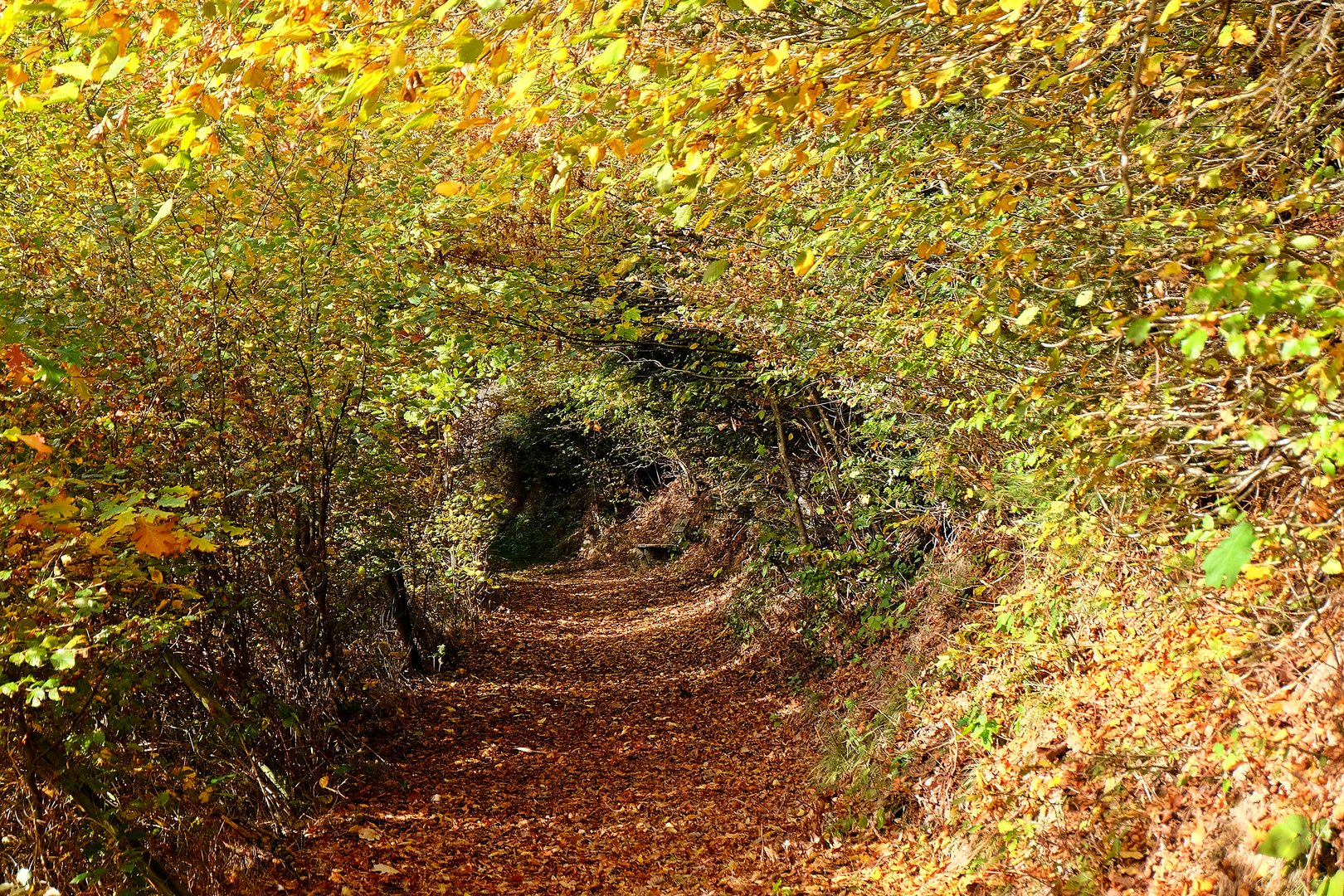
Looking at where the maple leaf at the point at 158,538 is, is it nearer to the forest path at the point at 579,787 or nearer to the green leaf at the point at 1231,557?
the green leaf at the point at 1231,557

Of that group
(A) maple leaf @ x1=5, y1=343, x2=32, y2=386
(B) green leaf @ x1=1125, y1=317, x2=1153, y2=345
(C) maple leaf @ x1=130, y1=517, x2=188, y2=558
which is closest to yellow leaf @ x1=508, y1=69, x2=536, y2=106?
(B) green leaf @ x1=1125, y1=317, x2=1153, y2=345

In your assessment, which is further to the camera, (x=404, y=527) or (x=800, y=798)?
(x=404, y=527)

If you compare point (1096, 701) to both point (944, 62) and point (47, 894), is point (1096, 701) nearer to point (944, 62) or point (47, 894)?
point (944, 62)

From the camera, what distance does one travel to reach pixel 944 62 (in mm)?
3162

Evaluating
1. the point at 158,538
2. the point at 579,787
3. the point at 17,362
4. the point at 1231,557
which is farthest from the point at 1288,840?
the point at 579,787

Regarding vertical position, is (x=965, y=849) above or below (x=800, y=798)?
above

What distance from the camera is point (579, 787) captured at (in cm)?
797

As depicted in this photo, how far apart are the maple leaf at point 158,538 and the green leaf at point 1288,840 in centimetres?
A: 336

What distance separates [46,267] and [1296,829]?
6.33 meters

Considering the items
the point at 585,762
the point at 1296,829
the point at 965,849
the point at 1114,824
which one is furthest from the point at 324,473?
the point at 1296,829

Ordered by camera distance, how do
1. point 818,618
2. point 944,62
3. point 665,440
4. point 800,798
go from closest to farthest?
point 944,62
point 800,798
point 818,618
point 665,440

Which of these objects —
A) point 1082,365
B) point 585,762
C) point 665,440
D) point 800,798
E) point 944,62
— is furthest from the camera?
point 665,440

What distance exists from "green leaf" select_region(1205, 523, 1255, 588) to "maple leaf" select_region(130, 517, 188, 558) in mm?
2838

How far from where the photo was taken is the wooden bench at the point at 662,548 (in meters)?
19.5
